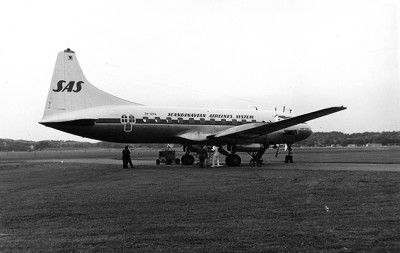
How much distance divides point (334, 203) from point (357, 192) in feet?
8.24

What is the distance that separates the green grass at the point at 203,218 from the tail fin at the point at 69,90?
38.1 ft

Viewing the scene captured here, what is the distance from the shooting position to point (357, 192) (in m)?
13.4

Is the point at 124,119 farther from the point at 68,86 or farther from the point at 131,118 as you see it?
the point at 68,86

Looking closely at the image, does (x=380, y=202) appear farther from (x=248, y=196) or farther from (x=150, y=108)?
(x=150, y=108)

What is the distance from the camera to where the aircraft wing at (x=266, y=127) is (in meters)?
25.1

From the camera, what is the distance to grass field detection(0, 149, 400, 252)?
7082mm

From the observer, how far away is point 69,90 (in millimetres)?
26672

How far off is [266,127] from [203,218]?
1762 centimetres

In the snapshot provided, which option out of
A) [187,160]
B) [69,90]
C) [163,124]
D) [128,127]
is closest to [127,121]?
[128,127]

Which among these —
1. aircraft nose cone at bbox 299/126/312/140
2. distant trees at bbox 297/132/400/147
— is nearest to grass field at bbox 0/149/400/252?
aircraft nose cone at bbox 299/126/312/140

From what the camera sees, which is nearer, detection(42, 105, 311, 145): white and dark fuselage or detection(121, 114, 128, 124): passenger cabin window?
detection(42, 105, 311, 145): white and dark fuselage

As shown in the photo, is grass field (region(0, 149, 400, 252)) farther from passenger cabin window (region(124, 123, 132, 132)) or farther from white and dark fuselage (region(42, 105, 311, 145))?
passenger cabin window (region(124, 123, 132, 132))

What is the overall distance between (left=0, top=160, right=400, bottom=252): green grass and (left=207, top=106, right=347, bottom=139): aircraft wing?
383 inches

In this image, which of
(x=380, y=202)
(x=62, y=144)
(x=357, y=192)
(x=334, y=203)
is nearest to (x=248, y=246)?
(x=334, y=203)
